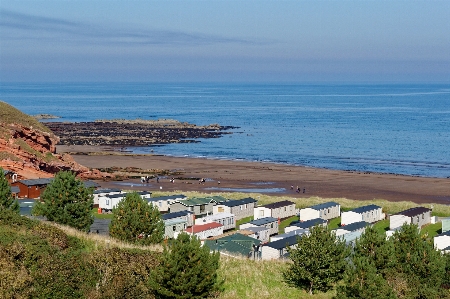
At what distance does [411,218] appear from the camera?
49.1 metres

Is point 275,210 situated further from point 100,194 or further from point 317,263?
point 317,263

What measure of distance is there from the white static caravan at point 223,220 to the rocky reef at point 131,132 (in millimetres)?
74082

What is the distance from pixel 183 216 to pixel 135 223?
17126 millimetres

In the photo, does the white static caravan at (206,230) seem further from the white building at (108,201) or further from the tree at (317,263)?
the tree at (317,263)

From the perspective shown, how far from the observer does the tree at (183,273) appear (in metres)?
23.4

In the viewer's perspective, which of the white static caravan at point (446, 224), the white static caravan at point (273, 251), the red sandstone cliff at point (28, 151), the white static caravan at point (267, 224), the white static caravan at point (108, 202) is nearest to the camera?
the white static caravan at point (273, 251)

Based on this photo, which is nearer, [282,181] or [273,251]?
[273,251]

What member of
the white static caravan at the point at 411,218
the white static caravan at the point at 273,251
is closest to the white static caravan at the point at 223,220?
the white static caravan at the point at 273,251

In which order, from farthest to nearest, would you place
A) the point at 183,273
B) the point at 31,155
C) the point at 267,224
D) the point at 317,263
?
the point at 31,155, the point at 267,224, the point at 317,263, the point at 183,273

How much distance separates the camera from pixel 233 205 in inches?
2180

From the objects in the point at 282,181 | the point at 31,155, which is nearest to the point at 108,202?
the point at 31,155

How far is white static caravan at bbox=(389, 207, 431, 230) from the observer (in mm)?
49244

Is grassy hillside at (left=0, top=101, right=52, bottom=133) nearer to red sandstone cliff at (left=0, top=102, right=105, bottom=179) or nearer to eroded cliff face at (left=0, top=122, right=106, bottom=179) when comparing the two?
red sandstone cliff at (left=0, top=102, right=105, bottom=179)

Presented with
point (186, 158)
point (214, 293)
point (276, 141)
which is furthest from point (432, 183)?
point (214, 293)
